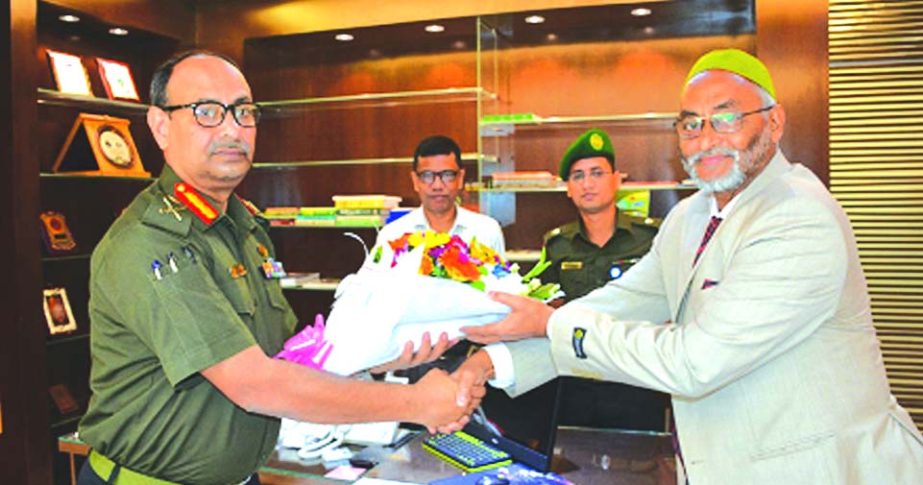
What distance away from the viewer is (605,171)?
12.1 feet

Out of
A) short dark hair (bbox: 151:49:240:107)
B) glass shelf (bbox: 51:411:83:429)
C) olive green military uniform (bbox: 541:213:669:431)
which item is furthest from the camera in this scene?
glass shelf (bbox: 51:411:83:429)

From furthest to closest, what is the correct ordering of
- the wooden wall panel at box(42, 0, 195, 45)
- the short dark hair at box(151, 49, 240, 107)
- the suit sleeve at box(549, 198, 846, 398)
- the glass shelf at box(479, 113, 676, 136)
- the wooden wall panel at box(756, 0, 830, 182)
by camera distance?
the glass shelf at box(479, 113, 676, 136), the wooden wall panel at box(42, 0, 195, 45), the wooden wall panel at box(756, 0, 830, 182), the short dark hair at box(151, 49, 240, 107), the suit sleeve at box(549, 198, 846, 398)

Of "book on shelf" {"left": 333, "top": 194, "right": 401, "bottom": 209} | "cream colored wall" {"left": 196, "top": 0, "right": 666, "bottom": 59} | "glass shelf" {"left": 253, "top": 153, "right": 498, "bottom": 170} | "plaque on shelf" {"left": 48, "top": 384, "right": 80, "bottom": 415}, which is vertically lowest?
"plaque on shelf" {"left": 48, "top": 384, "right": 80, "bottom": 415}

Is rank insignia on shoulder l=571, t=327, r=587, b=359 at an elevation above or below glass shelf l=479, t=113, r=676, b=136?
below

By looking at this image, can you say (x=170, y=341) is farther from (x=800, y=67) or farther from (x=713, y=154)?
(x=800, y=67)

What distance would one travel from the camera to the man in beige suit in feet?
5.37

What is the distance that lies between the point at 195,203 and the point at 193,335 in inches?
14.1

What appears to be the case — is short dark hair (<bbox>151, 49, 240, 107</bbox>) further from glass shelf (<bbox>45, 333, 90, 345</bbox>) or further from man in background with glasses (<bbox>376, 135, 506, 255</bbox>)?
glass shelf (<bbox>45, 333, 90, 345</bbox>)

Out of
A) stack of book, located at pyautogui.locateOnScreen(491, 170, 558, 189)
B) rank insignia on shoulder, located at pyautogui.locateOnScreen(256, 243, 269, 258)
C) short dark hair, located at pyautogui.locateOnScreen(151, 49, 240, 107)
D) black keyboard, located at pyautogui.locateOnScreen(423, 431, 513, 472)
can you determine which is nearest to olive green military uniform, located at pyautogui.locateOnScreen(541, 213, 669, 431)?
stack of book, located at pyautogui.locateOnScreen(491, 170, 558, 189)

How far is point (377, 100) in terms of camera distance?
5.11 metres

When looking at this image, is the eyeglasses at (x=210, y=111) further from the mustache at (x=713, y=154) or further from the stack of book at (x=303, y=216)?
the stack of book at (x=303, y=216)

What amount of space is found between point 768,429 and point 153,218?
1.41 metres

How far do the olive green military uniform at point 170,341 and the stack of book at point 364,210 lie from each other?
291 centimetres

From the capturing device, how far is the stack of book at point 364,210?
15.9 ft
